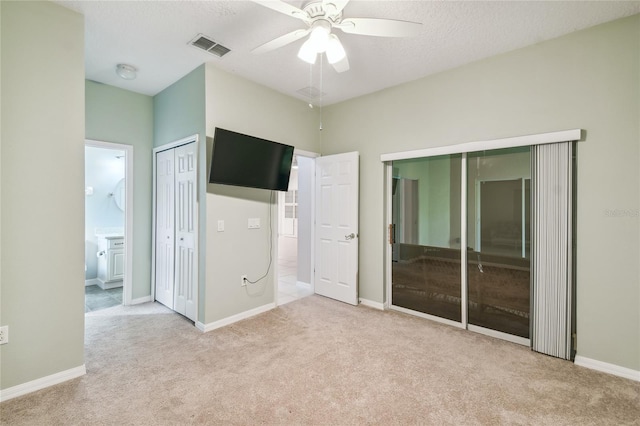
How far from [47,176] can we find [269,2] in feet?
6.61

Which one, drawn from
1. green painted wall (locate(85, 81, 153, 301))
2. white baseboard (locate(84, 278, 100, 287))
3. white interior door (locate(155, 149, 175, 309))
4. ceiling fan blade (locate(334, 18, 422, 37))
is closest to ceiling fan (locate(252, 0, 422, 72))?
ceiling fan blade (locate(334, 18, 422, 37))

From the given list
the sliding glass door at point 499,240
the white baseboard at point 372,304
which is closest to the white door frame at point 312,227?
the white baseboard at point 372,304

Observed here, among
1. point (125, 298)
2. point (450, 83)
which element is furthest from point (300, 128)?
point (125, 298)

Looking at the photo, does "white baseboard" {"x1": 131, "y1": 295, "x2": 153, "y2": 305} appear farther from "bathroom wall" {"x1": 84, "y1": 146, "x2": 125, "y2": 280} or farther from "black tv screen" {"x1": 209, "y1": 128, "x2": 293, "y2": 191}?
"black tv screen" {"x1": 209, "y1": 128, "x2": 293, "y2": 191}

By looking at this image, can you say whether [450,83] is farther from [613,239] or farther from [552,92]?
[613,239]

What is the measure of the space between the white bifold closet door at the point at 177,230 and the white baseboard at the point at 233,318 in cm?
24

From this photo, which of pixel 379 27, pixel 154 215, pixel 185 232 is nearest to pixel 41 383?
pixel 185 232

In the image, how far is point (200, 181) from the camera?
327cm

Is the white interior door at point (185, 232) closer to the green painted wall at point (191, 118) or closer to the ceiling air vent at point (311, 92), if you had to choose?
the green painted wall at point (191, 118)

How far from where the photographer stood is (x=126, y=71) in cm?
323

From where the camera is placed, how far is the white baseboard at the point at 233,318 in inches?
125

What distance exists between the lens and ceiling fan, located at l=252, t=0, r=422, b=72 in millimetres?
1768

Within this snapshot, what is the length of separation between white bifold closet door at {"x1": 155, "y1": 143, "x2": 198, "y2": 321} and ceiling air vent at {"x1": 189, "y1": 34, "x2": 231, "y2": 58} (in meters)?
0.99

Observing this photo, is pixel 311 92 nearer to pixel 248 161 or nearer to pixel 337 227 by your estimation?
pixel 248 161
